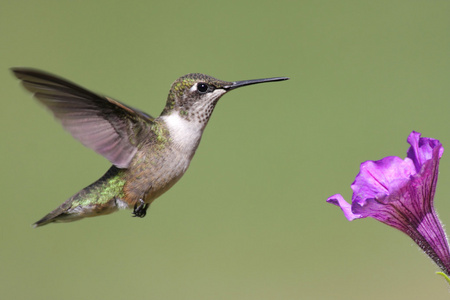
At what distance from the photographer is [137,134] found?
73.2 inches

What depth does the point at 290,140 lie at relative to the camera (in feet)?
22.6

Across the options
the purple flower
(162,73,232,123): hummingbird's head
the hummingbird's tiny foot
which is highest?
(162,73,232,123): hummingbird's head

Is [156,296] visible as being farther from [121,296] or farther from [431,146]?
[431,146]

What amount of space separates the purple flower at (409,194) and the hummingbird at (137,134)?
23.7 inches

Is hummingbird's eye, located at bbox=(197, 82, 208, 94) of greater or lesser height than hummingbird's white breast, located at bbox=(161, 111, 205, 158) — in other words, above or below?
above

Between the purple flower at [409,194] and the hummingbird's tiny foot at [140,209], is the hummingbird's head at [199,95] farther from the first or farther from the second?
the purple flower at [409,194]

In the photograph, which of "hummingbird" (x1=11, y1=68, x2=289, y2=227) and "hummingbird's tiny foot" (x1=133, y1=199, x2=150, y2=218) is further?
"hummingbird's tiny foot" (x1=133, y1=199, x2=150, y2=218)

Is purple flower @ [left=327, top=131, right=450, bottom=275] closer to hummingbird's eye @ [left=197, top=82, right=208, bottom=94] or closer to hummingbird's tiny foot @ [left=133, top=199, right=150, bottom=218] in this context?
hummingbird's eye @ [left=197, top=82, right=208, bottom=94]

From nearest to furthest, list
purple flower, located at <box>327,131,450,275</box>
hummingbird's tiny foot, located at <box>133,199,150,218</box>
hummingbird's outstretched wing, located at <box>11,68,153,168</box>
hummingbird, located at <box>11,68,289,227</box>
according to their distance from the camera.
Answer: purple flower, located at <box>327,131,450,275</box>, hummingbird's outstretched wing, located at <box>11,68,153,168</box>, hummingbird, located at <box>11,68,289,227</box>, hummingbird's tiny foot, located at <box>133,199,150,218</box>

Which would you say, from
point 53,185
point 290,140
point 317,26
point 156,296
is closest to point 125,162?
point 156,296

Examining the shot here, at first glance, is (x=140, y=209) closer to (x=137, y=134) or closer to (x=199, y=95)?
(x=137, y=134)

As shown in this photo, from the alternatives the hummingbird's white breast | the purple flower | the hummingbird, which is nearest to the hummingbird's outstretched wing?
the hummingbird

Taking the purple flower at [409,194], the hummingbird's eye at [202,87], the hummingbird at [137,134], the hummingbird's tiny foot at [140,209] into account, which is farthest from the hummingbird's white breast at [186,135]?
the purple flower at [409,194]

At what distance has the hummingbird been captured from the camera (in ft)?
5.74
